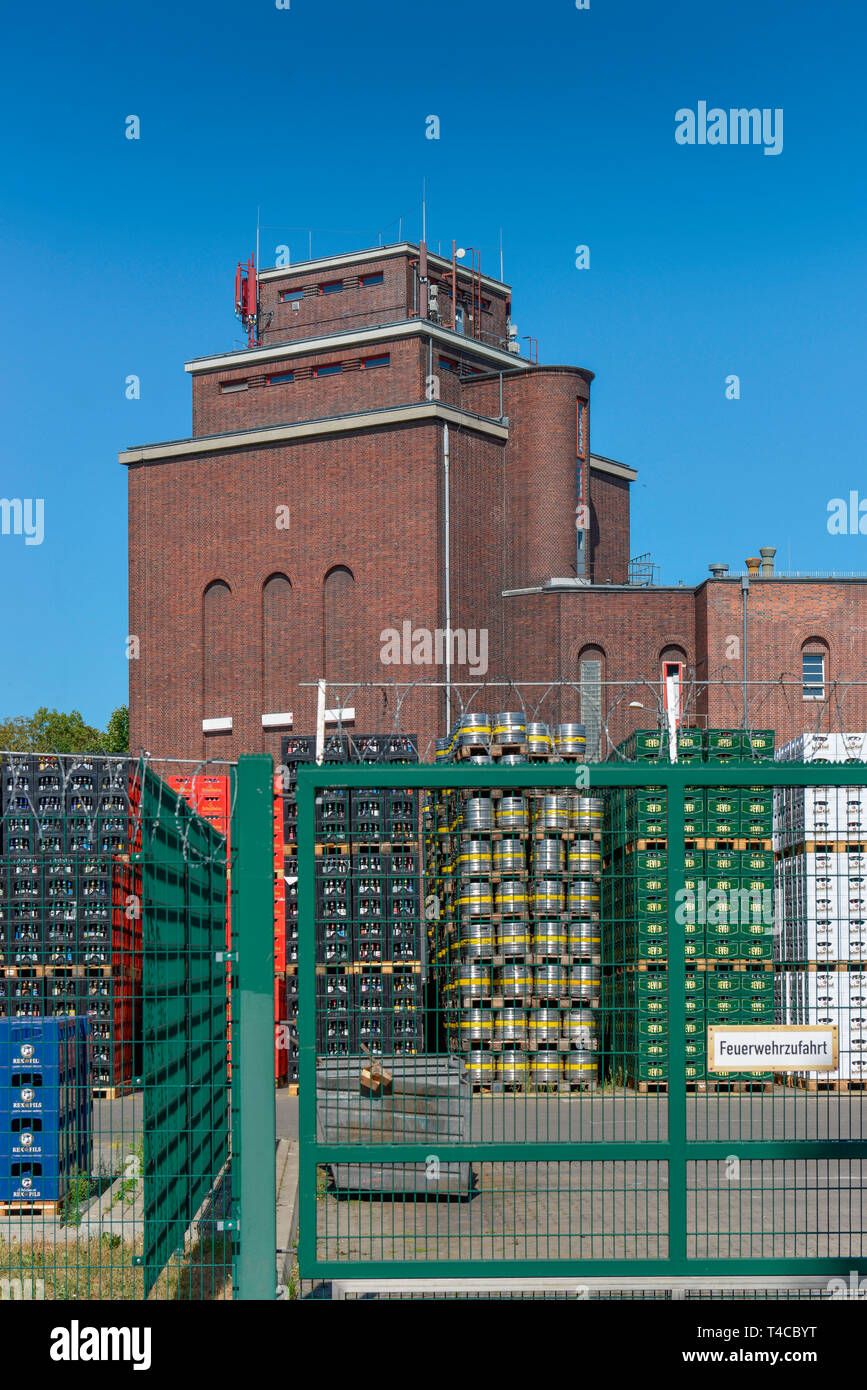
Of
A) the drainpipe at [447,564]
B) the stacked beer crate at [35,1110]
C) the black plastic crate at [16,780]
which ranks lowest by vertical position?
the stacked beer crate at [35,1110]

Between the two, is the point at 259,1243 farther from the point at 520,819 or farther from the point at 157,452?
the point at 157,452

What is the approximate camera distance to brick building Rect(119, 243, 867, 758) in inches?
1674

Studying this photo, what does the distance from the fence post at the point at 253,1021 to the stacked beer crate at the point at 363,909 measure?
0.29 metres

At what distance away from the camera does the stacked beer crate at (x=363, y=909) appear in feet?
22.9

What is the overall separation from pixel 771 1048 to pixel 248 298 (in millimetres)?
57893

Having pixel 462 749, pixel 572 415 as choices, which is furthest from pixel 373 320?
pixel 462 749

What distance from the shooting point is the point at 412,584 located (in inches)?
1750

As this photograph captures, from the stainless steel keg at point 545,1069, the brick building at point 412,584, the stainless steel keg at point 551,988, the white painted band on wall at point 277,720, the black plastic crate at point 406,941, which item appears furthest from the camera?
the white painted band on wall at point 277,720

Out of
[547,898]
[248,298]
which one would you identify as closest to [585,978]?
[547,898]

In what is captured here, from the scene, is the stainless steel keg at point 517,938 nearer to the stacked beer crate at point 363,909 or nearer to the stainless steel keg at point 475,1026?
the stacked beer crate at point 363,909

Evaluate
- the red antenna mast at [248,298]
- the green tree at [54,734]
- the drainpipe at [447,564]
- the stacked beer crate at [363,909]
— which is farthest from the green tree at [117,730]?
the stacked beer crate at [363,909]

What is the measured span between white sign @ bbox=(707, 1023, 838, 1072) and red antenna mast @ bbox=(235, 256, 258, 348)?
56.8 meters

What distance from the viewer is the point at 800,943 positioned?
6.45m
